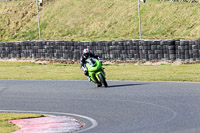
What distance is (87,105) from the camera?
45.0ft

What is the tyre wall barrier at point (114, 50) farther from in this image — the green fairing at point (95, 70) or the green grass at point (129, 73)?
the green fairing at point (95, 70)

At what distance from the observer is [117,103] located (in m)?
13.7

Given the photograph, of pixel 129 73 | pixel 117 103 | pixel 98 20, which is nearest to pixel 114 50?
pixel 129 73

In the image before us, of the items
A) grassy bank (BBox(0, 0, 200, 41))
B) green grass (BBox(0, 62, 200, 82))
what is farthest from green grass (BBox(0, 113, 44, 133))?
grassy bank (BBox(0, 0, 200, 41))

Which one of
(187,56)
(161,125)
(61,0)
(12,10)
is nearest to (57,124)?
(161,125)

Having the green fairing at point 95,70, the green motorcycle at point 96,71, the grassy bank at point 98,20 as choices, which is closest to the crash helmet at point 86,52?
the green motorcycle at point 96,71

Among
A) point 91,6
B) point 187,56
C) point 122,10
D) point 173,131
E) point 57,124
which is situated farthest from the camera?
point 91,6

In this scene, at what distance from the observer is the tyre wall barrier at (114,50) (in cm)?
2516

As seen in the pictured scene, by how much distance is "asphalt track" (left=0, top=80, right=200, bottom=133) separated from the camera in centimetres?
1021

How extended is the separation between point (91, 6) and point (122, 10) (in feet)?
17.4

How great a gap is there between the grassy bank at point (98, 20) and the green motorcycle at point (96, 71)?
21.4 m

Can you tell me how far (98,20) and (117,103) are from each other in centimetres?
3975

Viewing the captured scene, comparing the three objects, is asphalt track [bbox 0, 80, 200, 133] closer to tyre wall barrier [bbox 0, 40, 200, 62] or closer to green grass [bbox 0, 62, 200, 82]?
green grass [bbox 0, 62, 200, 82]

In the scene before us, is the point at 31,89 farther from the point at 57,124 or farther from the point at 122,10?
the point at 122,10
